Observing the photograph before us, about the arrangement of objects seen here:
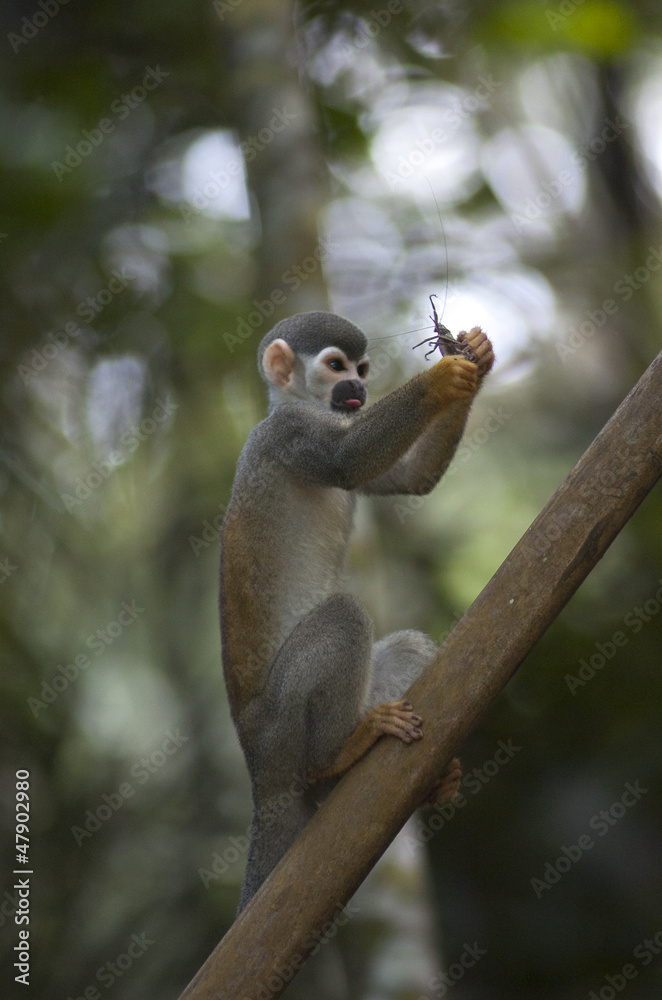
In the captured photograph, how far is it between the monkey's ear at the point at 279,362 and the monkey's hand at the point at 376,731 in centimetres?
176

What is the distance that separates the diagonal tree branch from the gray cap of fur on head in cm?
143

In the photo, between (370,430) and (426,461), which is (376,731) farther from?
(426,461)

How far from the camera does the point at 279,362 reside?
4.38m

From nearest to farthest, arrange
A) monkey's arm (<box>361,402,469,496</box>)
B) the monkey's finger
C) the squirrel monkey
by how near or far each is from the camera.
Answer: the monkey's finger < the squirrel monkey < monkey's arm (<box>361,402,469,496</box>)

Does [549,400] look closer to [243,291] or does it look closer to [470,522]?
[470,522]

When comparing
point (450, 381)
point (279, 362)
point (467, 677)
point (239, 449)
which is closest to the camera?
point (467, 677)

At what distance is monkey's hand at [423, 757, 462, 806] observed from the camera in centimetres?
375

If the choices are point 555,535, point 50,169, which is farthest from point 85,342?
point 555,535

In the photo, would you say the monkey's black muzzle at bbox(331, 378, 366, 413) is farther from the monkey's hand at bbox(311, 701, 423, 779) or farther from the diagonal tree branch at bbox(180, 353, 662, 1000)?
the monkey's hand at bbox(311, 701, 423, 779)

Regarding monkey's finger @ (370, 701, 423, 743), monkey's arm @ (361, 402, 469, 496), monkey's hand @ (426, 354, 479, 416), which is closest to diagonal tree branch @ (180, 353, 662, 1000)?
monkey's finger @ (370, 701, 423, 743)

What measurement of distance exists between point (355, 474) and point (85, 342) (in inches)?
157

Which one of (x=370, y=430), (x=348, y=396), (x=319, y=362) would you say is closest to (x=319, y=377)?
(x=319, y=362)

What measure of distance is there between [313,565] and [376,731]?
1.01 metres

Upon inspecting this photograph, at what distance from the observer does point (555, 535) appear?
3.24m
